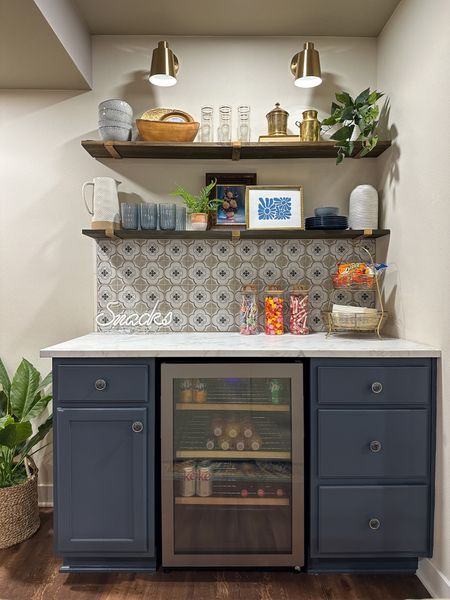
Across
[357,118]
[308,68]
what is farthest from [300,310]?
[308,68]

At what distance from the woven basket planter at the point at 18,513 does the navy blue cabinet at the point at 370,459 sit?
1.43 meters

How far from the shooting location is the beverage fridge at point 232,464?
182 cm

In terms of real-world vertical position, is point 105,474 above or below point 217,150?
below

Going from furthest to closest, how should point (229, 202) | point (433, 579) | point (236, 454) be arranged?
point (229, 202), point (236, 454), point (433, 579)

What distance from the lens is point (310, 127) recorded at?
2324mm

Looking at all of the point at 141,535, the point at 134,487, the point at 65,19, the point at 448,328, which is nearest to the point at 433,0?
the point at 448,328

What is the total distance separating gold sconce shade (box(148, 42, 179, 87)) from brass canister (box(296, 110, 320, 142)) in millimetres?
758

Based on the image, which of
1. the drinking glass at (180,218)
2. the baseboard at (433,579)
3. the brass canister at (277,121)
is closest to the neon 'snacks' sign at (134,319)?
the drinking glass at (180,218)

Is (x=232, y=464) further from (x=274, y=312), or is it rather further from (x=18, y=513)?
(x=18, y=513)

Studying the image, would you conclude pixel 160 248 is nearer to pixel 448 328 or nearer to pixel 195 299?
pixel 195 299

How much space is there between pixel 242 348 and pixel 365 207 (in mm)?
1118

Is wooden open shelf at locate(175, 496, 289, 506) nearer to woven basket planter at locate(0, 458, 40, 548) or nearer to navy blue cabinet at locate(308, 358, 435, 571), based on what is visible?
navy blue cabinet at locate(308, 358, 435, 571)

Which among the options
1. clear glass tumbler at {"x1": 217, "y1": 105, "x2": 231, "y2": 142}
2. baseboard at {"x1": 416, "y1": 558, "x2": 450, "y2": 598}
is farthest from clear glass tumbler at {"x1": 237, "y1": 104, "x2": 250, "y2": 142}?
baseboard at {"x1": 416, "y1": 558, "x2": 450, "y2": 598}

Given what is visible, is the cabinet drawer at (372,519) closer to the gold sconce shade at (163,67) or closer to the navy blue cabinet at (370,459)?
the navy blue cabinet at (370,459)
